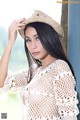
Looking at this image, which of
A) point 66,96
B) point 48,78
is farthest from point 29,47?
point 66,96

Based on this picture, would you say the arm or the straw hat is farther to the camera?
the straw hat

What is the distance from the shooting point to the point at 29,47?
4.20 ft

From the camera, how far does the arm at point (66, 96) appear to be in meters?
1.10

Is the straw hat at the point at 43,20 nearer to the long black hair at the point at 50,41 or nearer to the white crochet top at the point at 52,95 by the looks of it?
the long black hair at the point at 50,41

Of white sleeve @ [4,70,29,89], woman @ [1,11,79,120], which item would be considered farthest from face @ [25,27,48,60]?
white sleeve @ [4,70,29,89]

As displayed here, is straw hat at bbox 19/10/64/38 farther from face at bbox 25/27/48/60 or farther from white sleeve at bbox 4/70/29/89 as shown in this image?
white sleeve at bbox 4/70/29/89

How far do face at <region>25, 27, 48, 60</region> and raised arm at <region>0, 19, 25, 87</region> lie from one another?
→ 0.08 metres

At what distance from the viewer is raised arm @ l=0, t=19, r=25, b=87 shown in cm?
134

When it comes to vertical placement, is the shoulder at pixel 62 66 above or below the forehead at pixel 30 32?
below

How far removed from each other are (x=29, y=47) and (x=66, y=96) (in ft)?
0.96

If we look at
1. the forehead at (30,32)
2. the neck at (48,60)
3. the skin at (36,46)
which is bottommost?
the neck at (48,60)

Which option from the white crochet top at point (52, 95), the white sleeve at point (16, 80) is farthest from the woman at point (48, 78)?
the white sleeve at point (16, 80)

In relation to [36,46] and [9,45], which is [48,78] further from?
[9,45]

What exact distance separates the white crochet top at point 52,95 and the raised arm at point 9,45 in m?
0.18
